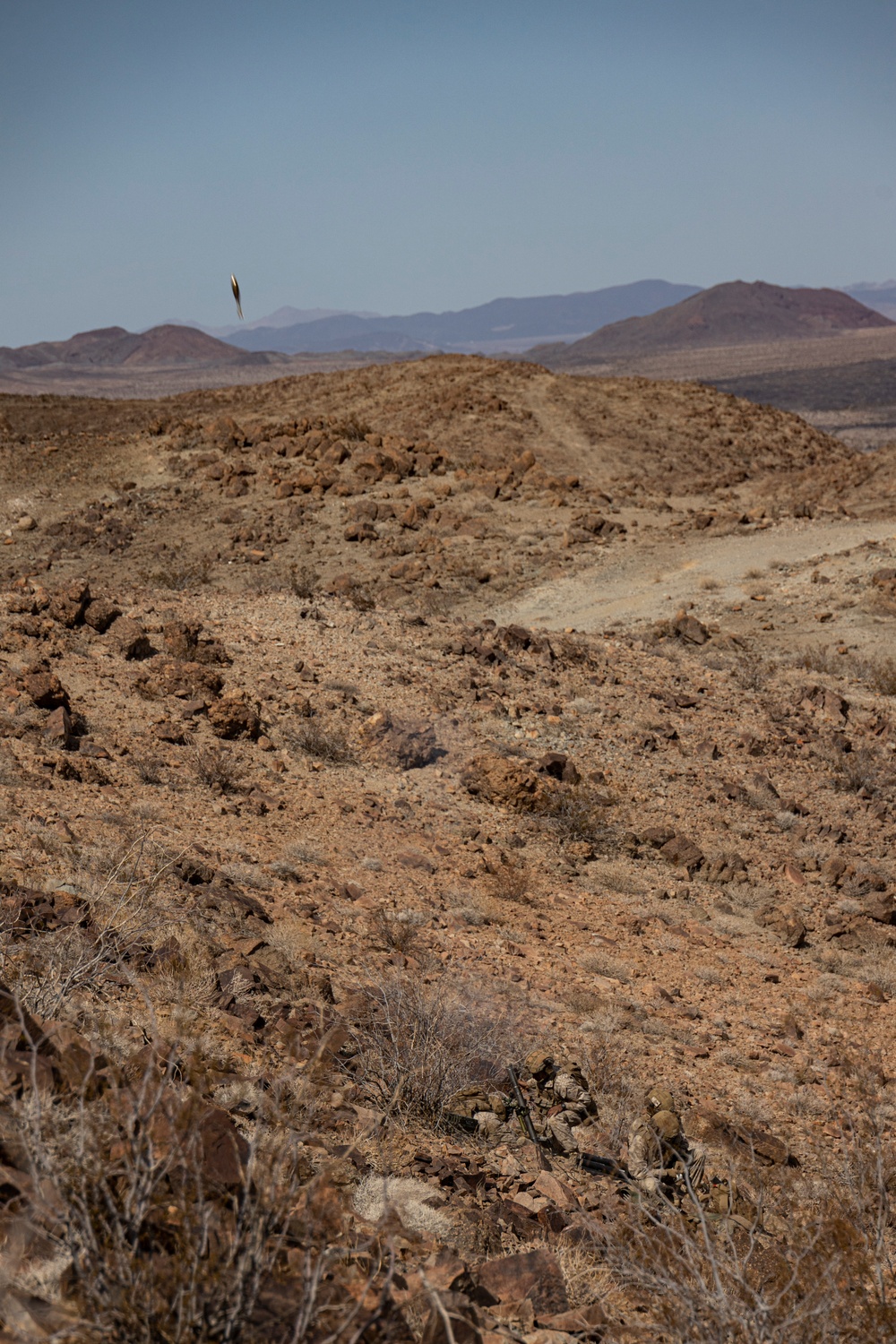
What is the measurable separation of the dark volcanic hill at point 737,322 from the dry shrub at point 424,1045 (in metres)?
131

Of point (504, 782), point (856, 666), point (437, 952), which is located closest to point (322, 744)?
point (504, 782)

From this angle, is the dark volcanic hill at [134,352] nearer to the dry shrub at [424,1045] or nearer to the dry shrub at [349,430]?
the dry shrub at [349,430]

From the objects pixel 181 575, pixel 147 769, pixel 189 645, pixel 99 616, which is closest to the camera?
pixel 147 769

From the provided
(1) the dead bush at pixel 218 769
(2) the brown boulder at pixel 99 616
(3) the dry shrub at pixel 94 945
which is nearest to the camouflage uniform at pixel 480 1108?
(3) the dry shrub at pixel 94 945

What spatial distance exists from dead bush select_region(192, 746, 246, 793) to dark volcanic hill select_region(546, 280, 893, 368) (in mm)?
128396

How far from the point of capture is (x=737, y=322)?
5773 inches

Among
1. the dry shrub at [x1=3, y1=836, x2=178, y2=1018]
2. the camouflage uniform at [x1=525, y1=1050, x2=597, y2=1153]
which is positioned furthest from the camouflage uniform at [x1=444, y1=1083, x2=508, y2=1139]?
the dry shrub at [x1=3, y1=836, x2=178, y2=1018]

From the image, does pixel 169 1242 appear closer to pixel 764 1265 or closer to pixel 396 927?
pixel 764 1265

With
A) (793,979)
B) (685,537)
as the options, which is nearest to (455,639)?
(793,979)

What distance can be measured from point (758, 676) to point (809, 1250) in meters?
8.06

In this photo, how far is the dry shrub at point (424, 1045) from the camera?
354 cm

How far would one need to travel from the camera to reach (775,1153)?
3762 mm

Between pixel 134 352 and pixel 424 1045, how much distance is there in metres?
161

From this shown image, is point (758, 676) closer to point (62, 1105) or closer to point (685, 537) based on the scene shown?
point (685, 537)
